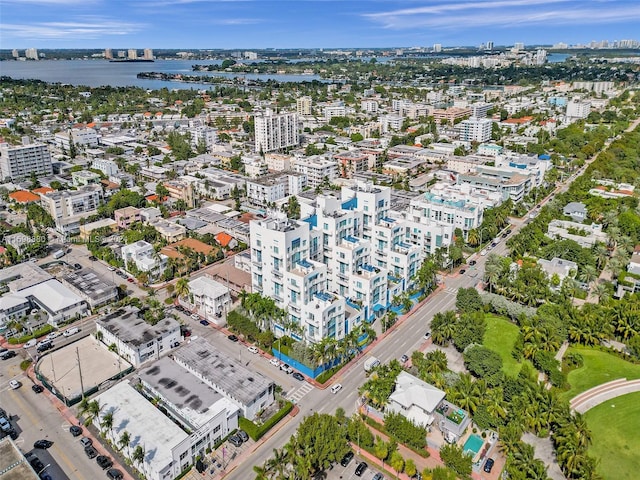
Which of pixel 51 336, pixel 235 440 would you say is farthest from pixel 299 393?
pixel 51 336

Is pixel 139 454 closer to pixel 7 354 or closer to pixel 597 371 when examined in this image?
pixel 7 354

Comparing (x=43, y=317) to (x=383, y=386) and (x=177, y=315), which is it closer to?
(x=177, y=315)

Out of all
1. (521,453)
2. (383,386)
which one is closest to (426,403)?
(383,386)

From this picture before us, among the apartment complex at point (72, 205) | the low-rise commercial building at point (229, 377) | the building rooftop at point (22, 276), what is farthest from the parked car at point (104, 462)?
the apartment complex at point (72, 205)

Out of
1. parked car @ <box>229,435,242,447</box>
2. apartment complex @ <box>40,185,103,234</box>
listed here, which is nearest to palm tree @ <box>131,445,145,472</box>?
parked car @ <box>229,435,242,447</box>

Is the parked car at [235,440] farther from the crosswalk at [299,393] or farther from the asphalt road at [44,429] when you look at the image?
the asphalt road at [44,429]
